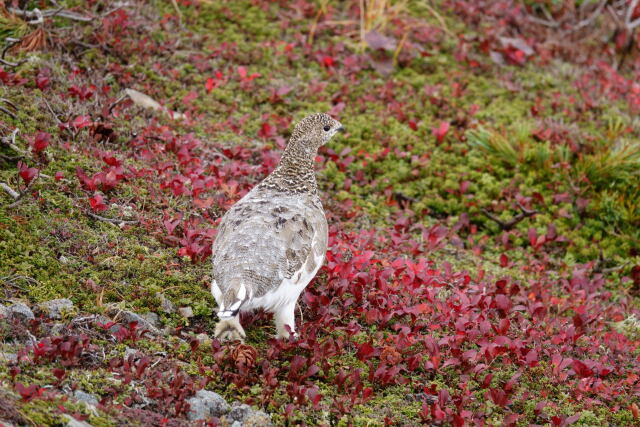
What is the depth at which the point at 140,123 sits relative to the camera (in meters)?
9.19

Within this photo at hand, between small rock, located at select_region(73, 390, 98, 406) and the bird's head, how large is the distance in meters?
3.38

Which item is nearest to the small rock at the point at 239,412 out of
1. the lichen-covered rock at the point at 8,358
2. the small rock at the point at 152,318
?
the small rock at the point at 152,318

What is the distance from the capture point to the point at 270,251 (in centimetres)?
587

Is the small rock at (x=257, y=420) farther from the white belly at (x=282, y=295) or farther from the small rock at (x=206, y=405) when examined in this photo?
the white belly at (x=282, y=295)

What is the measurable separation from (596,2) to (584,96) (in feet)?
11.5

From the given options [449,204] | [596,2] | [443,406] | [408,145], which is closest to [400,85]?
[408,145]

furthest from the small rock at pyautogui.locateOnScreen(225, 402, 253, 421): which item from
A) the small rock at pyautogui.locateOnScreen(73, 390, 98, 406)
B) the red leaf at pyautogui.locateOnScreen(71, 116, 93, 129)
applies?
the red leaf at pyautogui.locateOnScreen(71, 116, 93, 129)

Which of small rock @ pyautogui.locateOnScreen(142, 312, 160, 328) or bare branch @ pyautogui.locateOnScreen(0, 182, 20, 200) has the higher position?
bare branch @ pyautogui.locateOnScreen(0, 182, 20, 200)

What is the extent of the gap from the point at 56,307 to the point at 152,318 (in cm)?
79

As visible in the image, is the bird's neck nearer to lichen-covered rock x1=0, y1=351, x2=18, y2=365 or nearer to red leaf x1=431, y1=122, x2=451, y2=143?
lichen-covered rock x1=0, y1=351, x2=18, y2=365

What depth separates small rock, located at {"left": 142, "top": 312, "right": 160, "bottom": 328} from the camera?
6148 millimetres

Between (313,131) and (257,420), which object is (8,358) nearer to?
(257,420)

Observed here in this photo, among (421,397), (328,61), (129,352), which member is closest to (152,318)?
(129,352)

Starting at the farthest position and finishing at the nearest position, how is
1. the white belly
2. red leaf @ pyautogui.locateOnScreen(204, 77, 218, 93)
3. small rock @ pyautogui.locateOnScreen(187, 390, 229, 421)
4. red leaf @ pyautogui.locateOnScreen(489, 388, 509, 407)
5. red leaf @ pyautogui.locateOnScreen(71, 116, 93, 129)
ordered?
red leaf @ pyautogui.locateOnScreen(204, 77, 218, 93) → red leaf @ pyautogui.locateOnScreen(71, 116, 93, 129) → red leaf @ pyautogui.locateOnScreen(489, 388, 509, 407) → the white belly → small rock @ pyautogui.locateOnScreen(187, 390, 229, 421)
